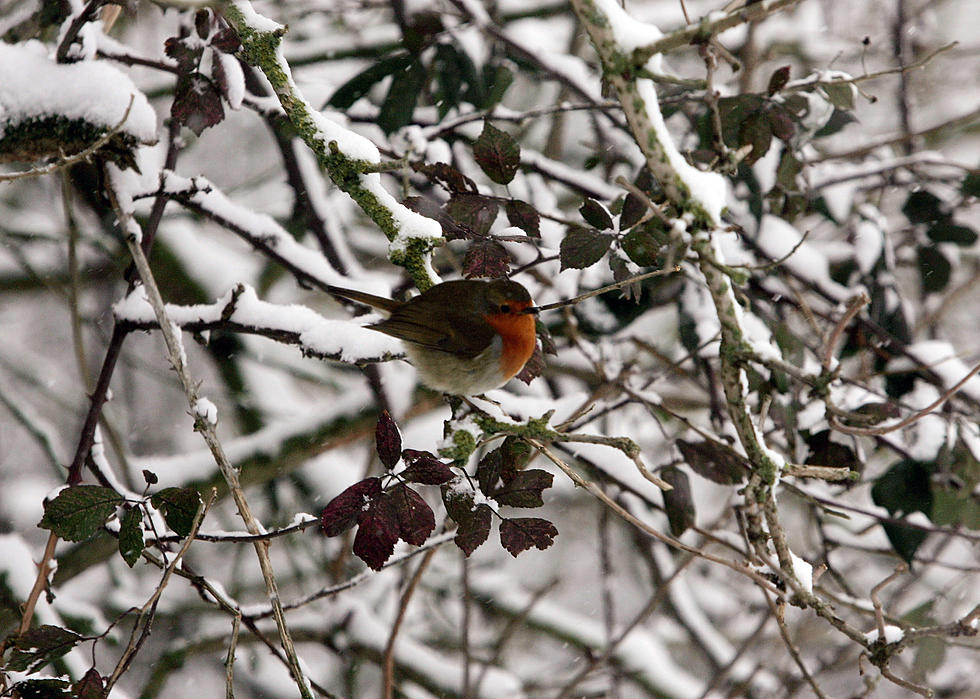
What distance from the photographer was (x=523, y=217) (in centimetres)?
154

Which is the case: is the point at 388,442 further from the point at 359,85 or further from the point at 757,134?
the point at 359,85

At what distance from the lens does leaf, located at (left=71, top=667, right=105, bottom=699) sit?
121 centimetres

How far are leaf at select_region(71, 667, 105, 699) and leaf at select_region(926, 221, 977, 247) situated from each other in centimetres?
235

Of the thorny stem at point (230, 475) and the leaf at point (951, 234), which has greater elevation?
the leaf at point (951, 234)

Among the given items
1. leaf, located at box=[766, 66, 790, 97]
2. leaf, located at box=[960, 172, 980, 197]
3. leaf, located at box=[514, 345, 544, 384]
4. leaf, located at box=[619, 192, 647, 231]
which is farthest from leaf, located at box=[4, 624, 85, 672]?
leaf, located at box=[960, 172, 980, 197]

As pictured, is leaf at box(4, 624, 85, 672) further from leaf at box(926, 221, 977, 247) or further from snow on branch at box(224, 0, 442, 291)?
leaf at box(926, 221, 977, 247)

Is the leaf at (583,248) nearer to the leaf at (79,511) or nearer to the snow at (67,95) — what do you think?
the leaf at (79,511)

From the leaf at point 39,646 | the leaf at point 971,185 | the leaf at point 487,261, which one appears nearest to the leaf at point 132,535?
the leaf at point 39,646

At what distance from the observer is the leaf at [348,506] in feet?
4.00

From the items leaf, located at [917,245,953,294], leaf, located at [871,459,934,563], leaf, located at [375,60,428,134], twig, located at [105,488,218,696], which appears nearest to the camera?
twig, located at [105,488,218,696]

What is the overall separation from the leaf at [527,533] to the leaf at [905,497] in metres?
1.11

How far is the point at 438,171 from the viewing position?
4.93 ft

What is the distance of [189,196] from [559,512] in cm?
384

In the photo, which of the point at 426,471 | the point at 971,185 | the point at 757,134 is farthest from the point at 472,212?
the point at 971,185
